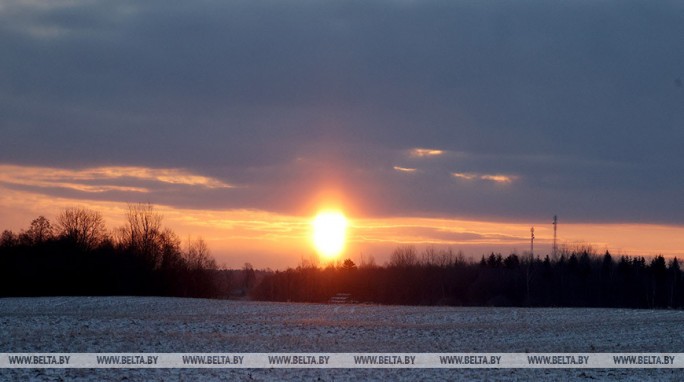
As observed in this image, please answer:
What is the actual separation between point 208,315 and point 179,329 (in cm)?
903

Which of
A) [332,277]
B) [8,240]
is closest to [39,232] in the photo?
[8,240]

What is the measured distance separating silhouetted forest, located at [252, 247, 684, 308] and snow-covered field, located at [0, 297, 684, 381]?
67595 mm

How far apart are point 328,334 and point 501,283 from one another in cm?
10051

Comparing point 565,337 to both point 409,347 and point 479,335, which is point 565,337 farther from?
point 409,347

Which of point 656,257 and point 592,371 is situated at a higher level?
point 656,257

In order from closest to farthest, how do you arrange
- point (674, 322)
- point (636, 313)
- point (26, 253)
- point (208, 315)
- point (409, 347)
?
1. point (409, 347)
2. point (674, 322)
3. point (208, 315)
4. point (636, 313)
5. point (26, 253)

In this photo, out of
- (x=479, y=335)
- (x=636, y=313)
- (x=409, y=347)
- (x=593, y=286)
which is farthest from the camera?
(x=593, y=286)

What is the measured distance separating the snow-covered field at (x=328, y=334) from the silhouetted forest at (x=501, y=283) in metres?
67.6

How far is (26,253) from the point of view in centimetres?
8856

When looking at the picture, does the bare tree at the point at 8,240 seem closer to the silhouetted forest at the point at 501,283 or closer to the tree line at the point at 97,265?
the tree line at the point at 97,265

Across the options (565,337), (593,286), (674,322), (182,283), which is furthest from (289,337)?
(593,286)

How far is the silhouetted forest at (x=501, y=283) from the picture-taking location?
122 meters

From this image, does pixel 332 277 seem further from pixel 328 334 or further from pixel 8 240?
pixel 328 334

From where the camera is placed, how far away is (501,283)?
13162 centimetres
